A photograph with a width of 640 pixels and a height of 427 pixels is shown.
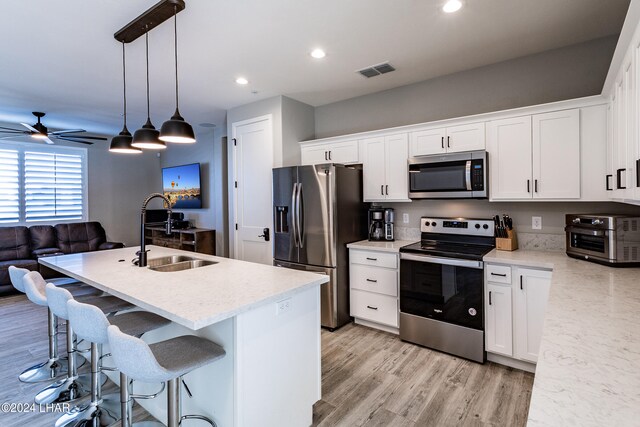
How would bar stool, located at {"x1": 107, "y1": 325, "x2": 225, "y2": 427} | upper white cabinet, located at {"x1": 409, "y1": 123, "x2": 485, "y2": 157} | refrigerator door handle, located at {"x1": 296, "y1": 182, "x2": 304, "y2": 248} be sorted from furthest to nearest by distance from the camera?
1. refrigerator door handle, located at {"x1": 296, "y1": 182, "x2": 304, "y2": 248}
2. upper white cabinet, located at {"x1": 409, "y1": 123, "x2": 485, "y2": 157}
3. bar stool, located at {"x1": 107, "y1": 325, "x2": 225, "y2": 427}

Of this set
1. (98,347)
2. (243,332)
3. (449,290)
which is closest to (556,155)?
(449,290)

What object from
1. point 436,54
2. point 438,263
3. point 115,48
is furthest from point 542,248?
point 115,48

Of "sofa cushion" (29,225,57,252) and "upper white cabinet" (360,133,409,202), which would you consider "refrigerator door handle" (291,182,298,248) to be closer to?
"upper white cabinet" (360,133,409,202)

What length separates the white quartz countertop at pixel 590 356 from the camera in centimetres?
74

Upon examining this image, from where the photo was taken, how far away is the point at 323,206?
3.51 m

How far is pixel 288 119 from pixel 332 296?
2.27 metres

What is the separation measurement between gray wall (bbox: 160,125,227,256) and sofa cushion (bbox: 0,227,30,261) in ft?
8.59

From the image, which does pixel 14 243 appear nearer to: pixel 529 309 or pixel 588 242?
pixel 529 309

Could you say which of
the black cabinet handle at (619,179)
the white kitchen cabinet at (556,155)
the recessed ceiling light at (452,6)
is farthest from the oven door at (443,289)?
the recessed ceiling light at (452,6)

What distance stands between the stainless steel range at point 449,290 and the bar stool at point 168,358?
202 centimetres

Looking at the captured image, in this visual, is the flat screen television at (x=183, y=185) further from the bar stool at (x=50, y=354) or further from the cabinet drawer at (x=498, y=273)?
the cabinet drawer at (x=498, y=273)

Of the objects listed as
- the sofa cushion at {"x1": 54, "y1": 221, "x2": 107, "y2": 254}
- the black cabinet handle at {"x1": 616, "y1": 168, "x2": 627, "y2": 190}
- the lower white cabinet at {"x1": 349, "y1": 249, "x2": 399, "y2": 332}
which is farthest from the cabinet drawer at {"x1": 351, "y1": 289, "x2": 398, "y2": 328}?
the sofa cushion at {"x1": 54, "y1": 221, "x2": 107, "y2": 254}

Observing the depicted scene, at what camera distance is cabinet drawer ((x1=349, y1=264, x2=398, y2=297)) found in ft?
10.8

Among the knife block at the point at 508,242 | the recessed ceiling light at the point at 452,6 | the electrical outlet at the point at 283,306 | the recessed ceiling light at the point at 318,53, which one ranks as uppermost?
the recessed ceiling light at the point at 318,53
